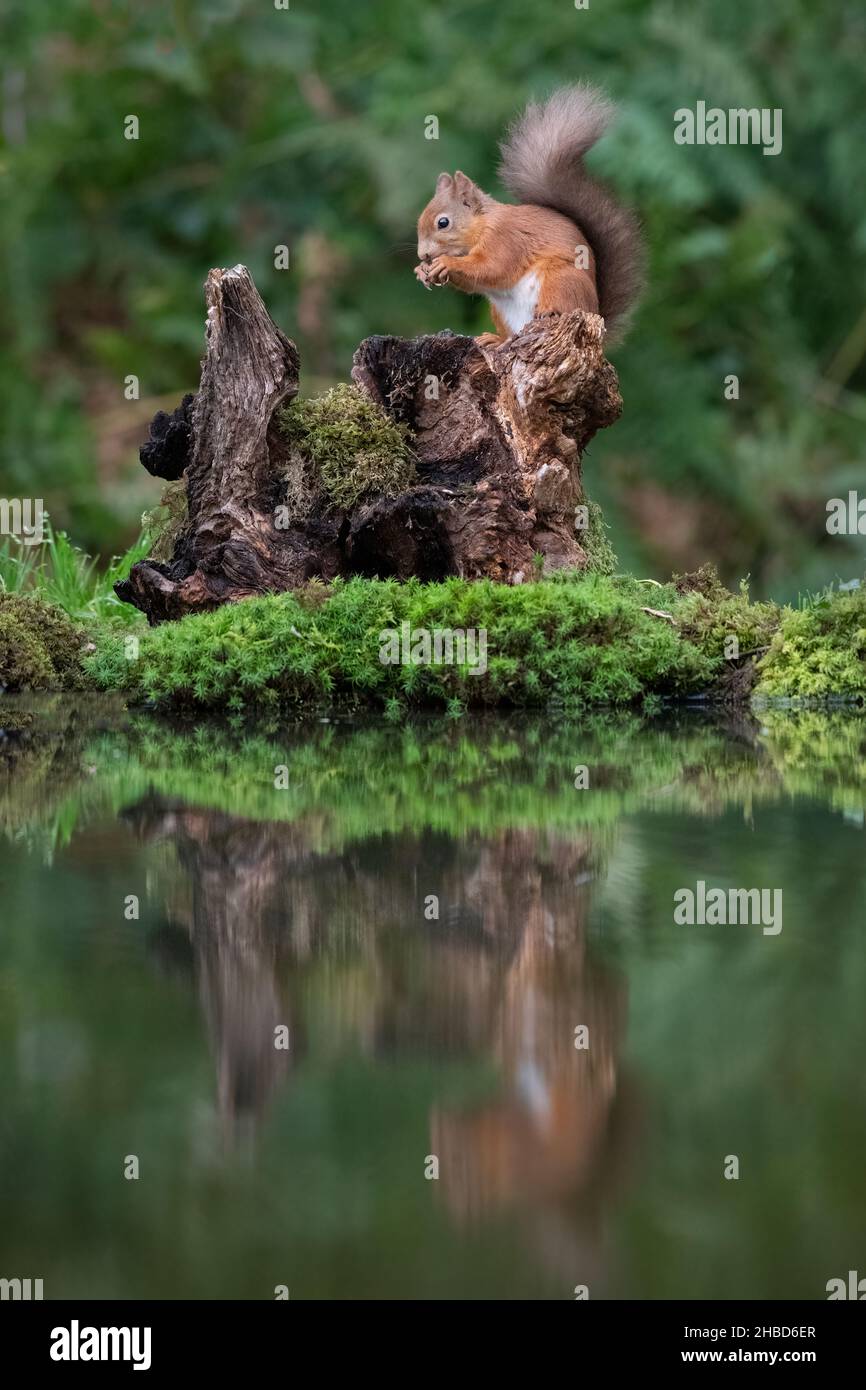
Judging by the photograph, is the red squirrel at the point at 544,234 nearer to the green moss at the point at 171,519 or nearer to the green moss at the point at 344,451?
the green moss at the point at 344,451

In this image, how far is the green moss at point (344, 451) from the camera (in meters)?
5.08

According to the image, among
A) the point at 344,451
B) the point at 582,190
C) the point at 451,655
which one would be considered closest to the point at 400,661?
the point at 451,655

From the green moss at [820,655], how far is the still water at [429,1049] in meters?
1.96

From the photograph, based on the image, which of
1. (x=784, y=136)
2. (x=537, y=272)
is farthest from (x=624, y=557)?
(x=784, y=136)

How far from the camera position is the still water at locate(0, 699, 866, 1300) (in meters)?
1.27

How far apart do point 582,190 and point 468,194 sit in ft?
1.39

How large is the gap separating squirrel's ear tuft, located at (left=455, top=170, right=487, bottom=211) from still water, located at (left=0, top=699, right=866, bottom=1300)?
319cm

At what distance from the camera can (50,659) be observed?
5.23 m

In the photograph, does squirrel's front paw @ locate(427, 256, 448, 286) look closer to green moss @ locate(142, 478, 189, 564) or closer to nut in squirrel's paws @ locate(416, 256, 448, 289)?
nut in squirrel's paws @ locate(416, 256, 448, 289)

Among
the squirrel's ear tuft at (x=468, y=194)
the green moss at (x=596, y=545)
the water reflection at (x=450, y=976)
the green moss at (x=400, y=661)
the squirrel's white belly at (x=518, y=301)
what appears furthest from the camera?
the squirrel's ear tuft at (x=468, y=194)

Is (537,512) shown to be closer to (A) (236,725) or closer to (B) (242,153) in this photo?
(A) (236,725)

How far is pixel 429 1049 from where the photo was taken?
5.49 ft

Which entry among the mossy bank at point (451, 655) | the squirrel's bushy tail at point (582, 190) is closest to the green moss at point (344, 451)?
the mossy bank at point (451, 655)

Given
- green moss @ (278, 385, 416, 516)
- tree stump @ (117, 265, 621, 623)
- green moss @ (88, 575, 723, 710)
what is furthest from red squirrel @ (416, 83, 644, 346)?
green moss @ (88, 575, 723, 710)
